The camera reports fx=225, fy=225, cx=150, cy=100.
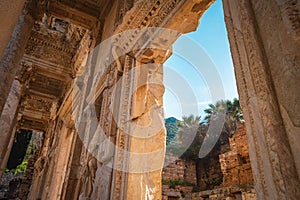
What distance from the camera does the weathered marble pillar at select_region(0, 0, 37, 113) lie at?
7.46 ft

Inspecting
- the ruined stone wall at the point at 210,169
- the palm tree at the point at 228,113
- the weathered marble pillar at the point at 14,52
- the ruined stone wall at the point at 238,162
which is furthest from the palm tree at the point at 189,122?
the weathered marble pillar at the point at 14,52

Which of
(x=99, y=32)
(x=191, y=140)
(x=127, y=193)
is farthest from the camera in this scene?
(x=191, y=140)

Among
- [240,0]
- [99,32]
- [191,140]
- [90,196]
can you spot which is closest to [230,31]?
[240,0]

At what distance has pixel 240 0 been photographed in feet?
4.64

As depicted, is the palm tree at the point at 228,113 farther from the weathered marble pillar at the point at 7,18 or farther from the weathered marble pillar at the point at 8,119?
the weathered marble pillar at the point at 7,18

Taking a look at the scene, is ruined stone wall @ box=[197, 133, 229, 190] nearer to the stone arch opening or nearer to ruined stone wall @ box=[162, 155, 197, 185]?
ruined stone wall @ box=[162, 155, 197, 185]

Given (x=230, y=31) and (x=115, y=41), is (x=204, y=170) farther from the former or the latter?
(x=230, y=31)

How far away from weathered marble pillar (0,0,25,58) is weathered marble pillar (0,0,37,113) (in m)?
0.71

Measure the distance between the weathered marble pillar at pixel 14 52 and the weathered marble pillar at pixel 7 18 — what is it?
0.71 meters

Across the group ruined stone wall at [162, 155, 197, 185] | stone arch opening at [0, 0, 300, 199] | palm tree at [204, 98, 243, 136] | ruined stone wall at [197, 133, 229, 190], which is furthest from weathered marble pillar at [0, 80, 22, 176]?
palm tree at [204, 98, 243, 136]

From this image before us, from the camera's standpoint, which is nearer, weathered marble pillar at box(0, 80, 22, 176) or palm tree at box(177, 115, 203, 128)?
weathered marble pillar at box(0, 80, 22, 176)

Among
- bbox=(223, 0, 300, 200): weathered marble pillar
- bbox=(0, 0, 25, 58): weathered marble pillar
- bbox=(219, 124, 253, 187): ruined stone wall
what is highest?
bbox=(219, 124, 253, 187): ruined stone wall

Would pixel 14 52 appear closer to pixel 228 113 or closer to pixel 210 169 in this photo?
pixel 210 169

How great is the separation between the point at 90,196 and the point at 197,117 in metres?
22.9
